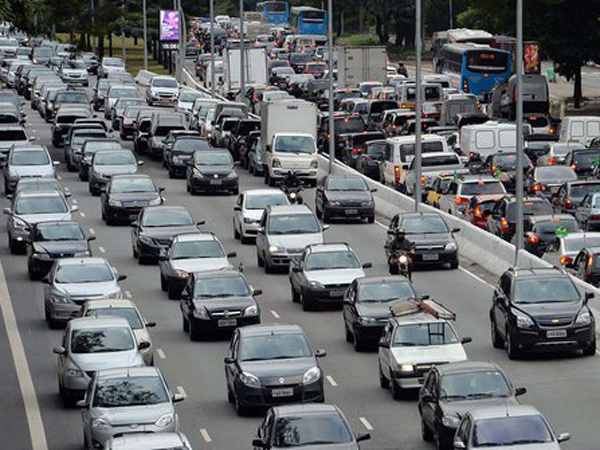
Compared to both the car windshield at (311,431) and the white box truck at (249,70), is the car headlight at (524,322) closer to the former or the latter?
the car windshield at (311,431)

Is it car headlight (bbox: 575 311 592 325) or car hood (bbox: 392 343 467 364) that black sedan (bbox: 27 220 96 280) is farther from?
car hood (bbox: 392 343 467 364)

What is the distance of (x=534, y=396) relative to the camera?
108 ft

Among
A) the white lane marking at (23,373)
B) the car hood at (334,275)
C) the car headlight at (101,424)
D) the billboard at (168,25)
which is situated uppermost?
the billboard at (168,25)

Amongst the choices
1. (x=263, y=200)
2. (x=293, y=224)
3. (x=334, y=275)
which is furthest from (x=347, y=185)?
(x=334, y=275)

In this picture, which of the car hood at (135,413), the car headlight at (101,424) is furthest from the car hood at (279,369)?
the car headlight at (101,424)

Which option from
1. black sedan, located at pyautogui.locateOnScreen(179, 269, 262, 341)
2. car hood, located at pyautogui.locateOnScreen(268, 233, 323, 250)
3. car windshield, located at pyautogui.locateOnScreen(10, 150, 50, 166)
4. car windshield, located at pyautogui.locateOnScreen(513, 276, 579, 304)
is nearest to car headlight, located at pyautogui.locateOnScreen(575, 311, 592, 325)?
car windshield, located at pyautogui.locateOnScreen(513, 276, 579, 304)

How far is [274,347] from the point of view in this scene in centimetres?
3253

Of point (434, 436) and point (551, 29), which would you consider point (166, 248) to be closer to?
point (434, 436)

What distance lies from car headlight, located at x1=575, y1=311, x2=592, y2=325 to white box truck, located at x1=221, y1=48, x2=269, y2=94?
7223cm

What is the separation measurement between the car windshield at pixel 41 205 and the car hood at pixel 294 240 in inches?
283

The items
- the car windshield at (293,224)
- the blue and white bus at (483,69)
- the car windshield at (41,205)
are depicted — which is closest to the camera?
the car windshield at (293,224)

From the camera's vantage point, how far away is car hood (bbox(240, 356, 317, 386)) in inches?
1244

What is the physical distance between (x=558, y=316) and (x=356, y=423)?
5.74m

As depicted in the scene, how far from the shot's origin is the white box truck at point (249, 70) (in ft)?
352
